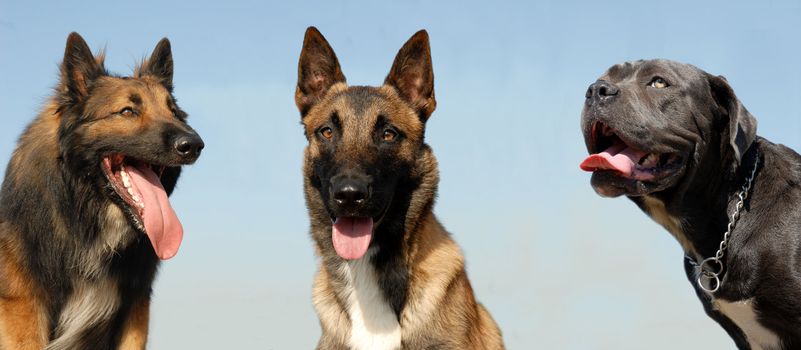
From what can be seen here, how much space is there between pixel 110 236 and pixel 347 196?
9.14ft

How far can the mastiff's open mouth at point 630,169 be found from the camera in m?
7.63

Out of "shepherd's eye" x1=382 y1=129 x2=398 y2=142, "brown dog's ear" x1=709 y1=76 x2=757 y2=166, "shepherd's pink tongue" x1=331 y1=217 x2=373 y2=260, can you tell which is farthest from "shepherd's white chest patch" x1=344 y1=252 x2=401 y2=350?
"brown dog's ear" x1=709 y1=76 x2=757 y2=166

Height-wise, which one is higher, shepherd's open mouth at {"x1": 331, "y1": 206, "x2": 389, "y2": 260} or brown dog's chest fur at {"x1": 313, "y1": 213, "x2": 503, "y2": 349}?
shepherd's open mouth at {"x1": 331, "y1": 206, "x2": 389, "y2": 260}

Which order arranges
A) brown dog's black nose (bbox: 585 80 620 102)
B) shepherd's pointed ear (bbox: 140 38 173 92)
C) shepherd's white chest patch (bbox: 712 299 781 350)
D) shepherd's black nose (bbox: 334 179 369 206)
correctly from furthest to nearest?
shepherd's pointed ear (bbox: 140 38 173 92) → shepherd's white chest patch (bbox: 712 299 781 350) → brown dog's black nose (bbox: 585 80 620 102) → shepherd's black nose (bbox: 334 179 369 206)

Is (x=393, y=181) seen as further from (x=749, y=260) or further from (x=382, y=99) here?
(x=749, y=260)

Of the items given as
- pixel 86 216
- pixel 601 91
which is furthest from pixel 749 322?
pixel 86 216

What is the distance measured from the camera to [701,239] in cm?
803

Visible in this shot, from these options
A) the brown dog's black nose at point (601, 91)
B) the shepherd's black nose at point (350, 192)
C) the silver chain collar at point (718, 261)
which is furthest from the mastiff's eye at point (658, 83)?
the shepherd's black nose at point (350, 192)

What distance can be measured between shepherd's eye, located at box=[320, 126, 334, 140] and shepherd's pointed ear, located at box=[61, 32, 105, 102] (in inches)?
105

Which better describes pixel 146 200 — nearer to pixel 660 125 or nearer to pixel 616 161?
pixel 616 161

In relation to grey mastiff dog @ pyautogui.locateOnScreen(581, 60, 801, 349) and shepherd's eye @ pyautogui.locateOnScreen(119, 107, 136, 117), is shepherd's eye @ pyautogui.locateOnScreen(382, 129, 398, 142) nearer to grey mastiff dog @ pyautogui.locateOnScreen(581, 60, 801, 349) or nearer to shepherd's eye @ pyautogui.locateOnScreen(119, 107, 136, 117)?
grey mastiff dog @ pyautogui.locateOnScreen(581, 60, 801, 349)

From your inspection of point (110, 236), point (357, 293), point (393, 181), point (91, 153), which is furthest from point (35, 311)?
point (393, 181)

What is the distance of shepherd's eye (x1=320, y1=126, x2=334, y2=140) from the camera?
7.60 meters

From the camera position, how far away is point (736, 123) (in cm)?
753
